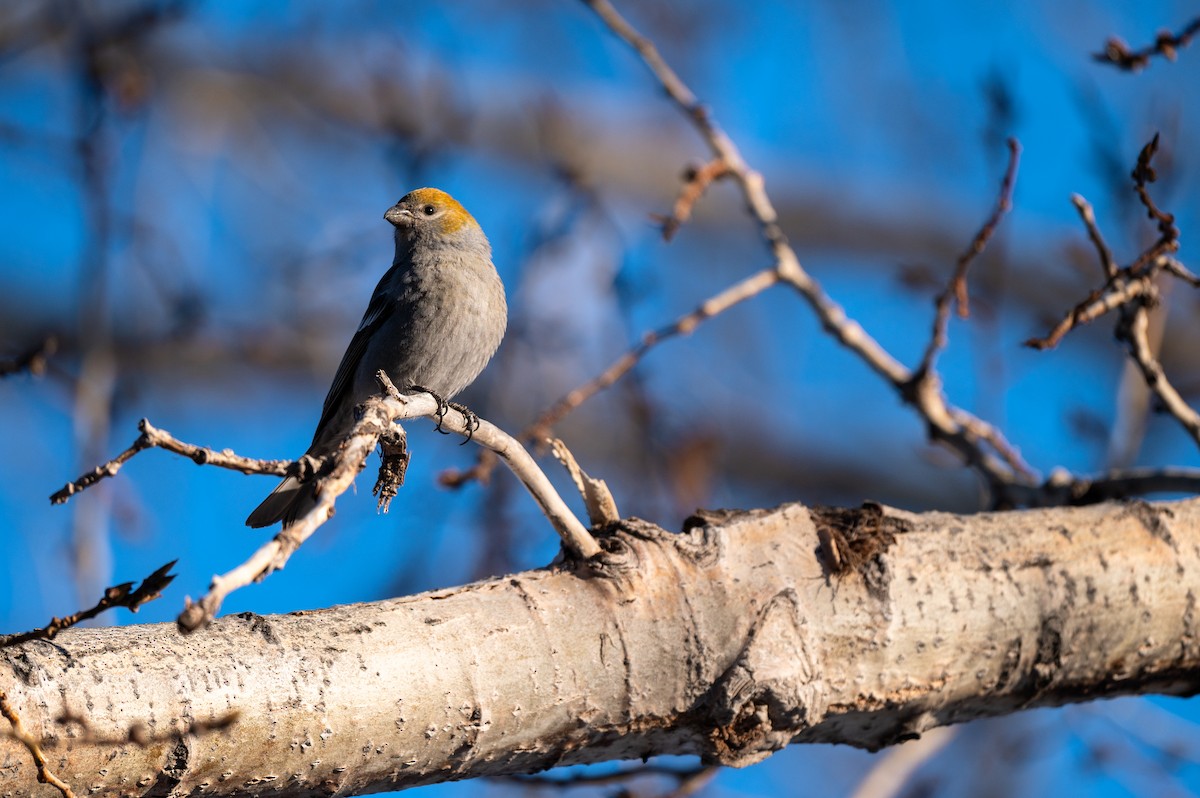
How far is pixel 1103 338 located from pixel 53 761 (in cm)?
978

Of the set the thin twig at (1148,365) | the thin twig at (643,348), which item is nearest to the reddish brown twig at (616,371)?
the thin twig at (643,348)

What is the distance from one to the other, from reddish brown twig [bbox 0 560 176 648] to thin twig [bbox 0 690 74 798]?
10 centimetres

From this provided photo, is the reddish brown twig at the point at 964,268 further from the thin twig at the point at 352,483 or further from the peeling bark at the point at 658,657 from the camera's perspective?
the thin twig at the point at 352,483

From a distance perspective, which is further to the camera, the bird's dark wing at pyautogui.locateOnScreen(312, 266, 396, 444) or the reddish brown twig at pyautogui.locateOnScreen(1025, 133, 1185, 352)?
the bird's dark wing at pyautogui.locateOnScreen(312, 266, 396, 444)

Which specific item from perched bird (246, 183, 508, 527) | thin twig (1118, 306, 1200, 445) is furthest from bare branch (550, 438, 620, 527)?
thin twig (1118, 306, 1200, 445)

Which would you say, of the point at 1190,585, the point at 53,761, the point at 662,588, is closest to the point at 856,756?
the point at 1190,585

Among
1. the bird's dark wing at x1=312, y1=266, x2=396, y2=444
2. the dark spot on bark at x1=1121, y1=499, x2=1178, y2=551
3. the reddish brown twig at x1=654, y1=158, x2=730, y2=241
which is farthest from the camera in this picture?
Answer: the bird's dark wing at x1=312, y1=266, x2=396, y2=444

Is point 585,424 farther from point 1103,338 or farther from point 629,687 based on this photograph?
point 629,687

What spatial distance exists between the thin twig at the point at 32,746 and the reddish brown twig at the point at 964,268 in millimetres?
2742

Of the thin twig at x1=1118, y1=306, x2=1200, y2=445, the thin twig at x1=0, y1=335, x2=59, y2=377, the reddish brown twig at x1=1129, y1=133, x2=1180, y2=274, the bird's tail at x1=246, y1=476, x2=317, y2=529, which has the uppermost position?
the reddish brown twig at x1=1129, y1=133, x2=1180, y2=274

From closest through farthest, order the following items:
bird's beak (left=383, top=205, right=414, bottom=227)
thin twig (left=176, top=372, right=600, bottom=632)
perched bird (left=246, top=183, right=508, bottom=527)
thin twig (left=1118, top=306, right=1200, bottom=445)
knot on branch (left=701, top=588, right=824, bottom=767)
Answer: thin twig (left=176, top=372, right=600, bottom=632)
knot on branch (left=701, top=588, right=824, bottom=767)
thin twig (left=1118, top=306, right=1200, bottom=445)
perched bird (left=246, top=183, right=508, bottom=527)
bird's beak (left=383, top=205, right=414, bottom=227)

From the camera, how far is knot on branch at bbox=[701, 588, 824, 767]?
107 inches

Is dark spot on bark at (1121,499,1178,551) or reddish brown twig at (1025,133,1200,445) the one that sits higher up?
reddish brown twig at (1025,133,1200,445)

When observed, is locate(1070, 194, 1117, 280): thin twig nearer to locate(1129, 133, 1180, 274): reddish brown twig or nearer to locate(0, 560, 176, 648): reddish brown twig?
locate(1129, 133, 1180, 274): reddish brown twig
